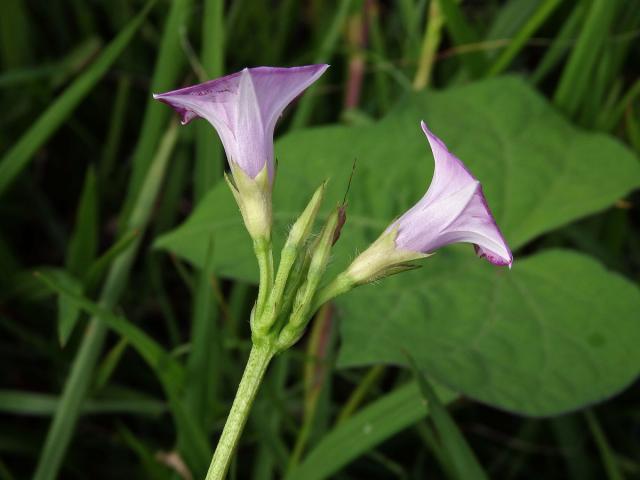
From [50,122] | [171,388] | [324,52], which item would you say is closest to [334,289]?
[171,388]

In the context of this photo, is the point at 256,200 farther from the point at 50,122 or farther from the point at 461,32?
the point at 461,32

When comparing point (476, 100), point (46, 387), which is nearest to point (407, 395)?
point (476, 100)

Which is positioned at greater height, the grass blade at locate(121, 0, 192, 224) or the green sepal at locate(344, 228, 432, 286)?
the green sepal at locate(344, 228, 432, 286)

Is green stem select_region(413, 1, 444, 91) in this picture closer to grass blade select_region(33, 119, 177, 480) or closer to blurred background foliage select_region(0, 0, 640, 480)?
blurred background foliage select_region(0, 0, 640, 480)

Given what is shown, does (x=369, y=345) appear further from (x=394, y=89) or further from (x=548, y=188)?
(x=394, y=89)

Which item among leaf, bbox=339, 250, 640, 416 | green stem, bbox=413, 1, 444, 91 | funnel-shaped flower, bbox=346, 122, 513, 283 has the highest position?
funnel-shaped flower, bbox=346, 122, 513, 283

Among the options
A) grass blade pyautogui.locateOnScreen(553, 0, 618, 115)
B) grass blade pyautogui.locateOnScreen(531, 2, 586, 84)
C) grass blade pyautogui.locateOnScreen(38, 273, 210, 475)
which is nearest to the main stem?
grass blade pyautogui.locateOnScreen(38, 273, 210, 475)

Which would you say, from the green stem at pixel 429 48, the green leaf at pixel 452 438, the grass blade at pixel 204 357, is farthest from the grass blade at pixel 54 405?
the green stem at pixel 429 48

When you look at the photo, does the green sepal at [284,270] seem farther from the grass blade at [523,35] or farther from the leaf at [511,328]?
the grass blade at [523,35]
